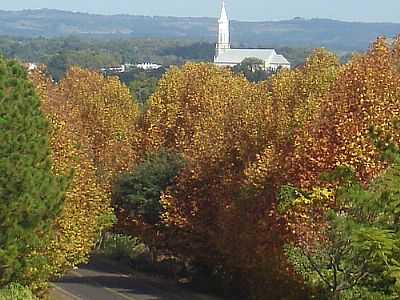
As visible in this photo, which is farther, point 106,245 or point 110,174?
point 106,245

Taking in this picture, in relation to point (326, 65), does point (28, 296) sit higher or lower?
lower

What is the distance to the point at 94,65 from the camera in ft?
627

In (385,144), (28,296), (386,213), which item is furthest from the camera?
(28,296)

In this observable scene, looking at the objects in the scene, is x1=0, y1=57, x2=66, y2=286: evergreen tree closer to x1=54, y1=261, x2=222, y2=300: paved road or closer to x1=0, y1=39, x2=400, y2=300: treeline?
x1=0, y1=39, x2=400, y2=300: treeline

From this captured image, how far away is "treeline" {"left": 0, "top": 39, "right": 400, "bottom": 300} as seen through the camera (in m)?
16.3

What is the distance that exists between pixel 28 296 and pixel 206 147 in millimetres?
13568

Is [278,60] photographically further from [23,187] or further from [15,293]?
[15,293]

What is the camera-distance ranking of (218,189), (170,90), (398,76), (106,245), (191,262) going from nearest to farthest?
(398,76) → (218,189) → (191,262) → (170,90) → (106,245)

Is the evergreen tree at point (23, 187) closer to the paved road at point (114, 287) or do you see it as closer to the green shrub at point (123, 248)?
the paved road at point (114, 287)

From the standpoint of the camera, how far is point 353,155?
22.8m

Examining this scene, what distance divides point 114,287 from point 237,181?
630 cm

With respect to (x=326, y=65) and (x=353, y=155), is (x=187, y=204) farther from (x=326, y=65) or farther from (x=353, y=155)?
(x=353, y=155)

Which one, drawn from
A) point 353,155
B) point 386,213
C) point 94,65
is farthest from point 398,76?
point 94,65

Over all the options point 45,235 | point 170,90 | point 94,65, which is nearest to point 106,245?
point 170,90
